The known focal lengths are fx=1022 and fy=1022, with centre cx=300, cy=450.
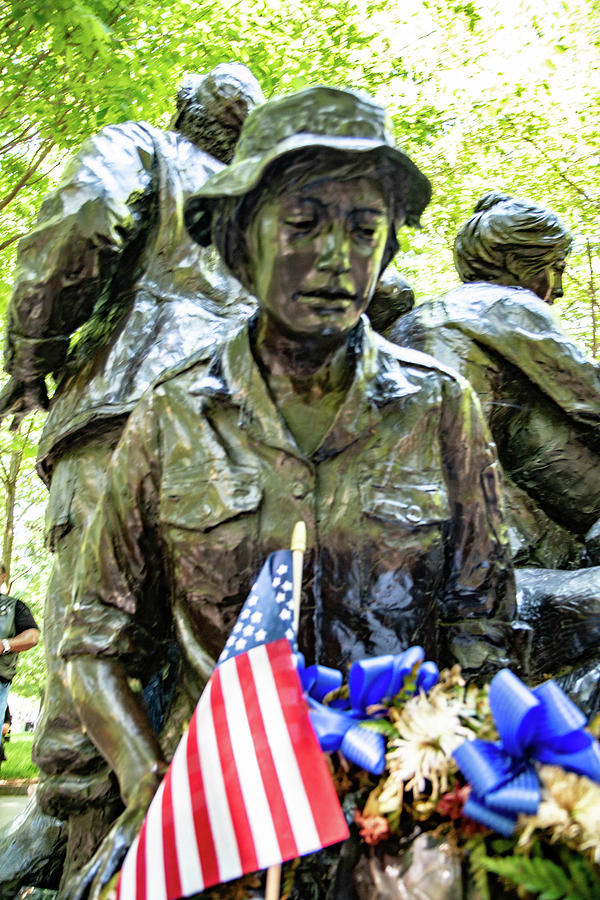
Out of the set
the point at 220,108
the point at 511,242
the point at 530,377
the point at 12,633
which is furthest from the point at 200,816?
the point at 12,633

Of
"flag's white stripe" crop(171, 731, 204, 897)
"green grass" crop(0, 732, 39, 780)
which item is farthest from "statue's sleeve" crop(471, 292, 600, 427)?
"green grass" crop(0, 732, 39, 780)

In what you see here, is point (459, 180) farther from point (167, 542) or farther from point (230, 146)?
point (167, 542)

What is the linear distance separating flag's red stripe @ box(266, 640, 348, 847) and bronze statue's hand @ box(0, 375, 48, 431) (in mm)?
2079

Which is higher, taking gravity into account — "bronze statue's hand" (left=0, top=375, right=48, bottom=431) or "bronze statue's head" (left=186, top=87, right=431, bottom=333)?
"bronze statue's head" (left=186, top=87, right=431, bottom=333)

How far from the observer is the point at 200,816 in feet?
6.14

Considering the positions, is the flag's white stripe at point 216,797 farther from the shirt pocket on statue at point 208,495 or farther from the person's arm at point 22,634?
the person's arm at point 22,634

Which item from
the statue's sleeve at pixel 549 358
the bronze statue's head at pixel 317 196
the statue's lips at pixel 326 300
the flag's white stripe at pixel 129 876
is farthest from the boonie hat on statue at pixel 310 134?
the statue's sleeve at pixel 549 358

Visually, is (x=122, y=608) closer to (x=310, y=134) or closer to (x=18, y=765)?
(x=310, y=134)

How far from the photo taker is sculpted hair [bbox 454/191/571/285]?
4496 mm

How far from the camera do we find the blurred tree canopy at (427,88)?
741 cm

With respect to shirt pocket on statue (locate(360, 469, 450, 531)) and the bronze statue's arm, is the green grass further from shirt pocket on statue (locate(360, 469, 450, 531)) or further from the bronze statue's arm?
shirt pocket on statue (locate(360, 469, 450, 531))

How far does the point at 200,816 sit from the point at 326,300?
1086mm

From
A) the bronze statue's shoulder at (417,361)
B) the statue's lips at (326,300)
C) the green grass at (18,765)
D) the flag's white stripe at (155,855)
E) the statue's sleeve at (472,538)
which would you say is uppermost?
the statue's lips at (326,300)

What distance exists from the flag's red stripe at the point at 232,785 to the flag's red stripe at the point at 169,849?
122 millimetres
